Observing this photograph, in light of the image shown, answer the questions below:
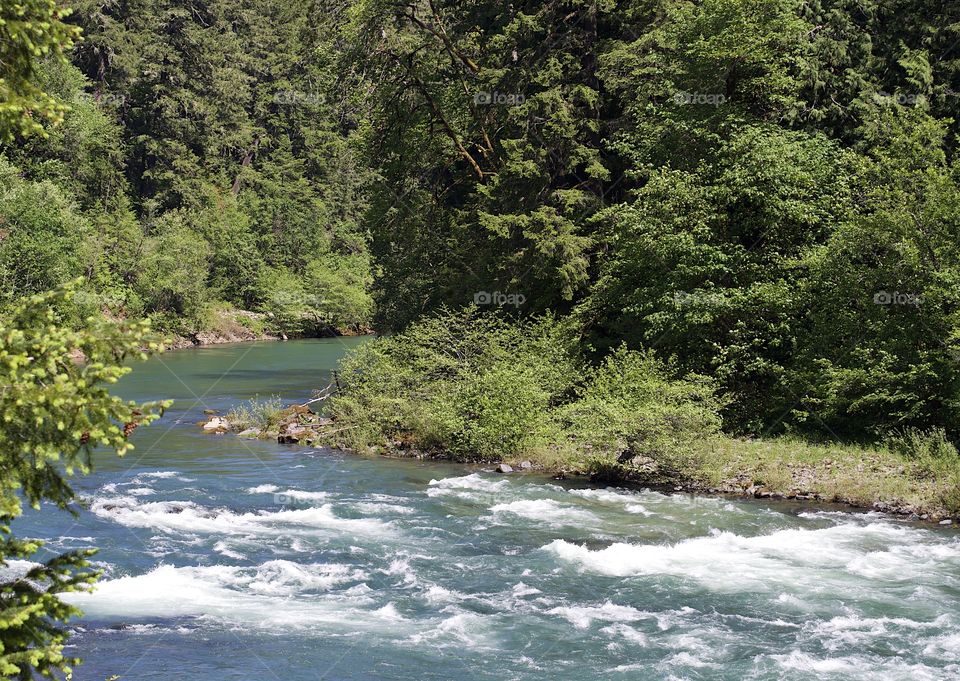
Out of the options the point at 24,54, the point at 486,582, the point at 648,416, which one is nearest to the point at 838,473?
the point at 648,416

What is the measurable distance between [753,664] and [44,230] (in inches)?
1853

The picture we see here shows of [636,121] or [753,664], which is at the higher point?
[636,121]

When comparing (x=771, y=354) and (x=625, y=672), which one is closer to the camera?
(x=625, y=672)

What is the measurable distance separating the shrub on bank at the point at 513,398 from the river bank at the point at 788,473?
27 cm

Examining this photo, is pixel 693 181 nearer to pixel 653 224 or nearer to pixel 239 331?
pixel 653 224

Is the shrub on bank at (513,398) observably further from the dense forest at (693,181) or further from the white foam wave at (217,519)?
the white foam wave at (217,519)

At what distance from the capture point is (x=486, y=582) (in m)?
15.4

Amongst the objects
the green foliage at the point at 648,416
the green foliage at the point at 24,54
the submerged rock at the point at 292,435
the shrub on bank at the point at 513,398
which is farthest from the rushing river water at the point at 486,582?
the green foliage at the point at 24,54

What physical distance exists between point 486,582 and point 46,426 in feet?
32.0

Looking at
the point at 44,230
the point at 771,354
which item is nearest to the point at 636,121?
the point at 771,354

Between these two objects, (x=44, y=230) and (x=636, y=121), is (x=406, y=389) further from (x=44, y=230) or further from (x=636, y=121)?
(x=44, y=230)

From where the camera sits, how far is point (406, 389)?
94.0 feet

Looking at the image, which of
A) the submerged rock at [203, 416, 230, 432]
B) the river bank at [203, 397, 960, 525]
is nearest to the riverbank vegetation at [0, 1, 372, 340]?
the submerged rock at [203, 416, 230, 432]

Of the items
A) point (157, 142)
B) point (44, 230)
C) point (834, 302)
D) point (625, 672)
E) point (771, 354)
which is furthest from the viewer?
point (157, 142)
